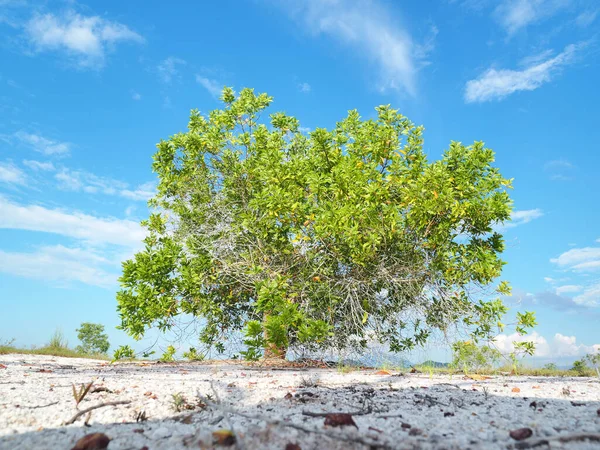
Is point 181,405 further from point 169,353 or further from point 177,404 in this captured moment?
point 169,353

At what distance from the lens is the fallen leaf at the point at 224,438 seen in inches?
101

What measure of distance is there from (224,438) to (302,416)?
89 centimetres

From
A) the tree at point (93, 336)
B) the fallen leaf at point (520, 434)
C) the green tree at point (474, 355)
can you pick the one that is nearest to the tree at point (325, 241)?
the green tree at point (474, 355)

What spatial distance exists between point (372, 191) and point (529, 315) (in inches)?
171

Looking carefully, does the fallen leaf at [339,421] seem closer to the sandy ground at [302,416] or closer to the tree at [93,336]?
the sandy ground at [302,416]

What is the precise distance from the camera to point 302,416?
3316 mm

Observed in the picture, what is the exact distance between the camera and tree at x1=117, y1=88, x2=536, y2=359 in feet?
28.3

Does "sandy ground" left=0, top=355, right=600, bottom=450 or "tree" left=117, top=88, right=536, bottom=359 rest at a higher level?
"tree" left=117, top=88, right=536, bottom=359

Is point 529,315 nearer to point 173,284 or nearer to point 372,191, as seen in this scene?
point 372,191

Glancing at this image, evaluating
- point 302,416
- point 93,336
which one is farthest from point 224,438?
point 93,336

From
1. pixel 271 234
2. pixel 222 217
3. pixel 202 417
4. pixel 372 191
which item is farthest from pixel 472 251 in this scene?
pixel 202 417

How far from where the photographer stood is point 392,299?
1016 centimetres

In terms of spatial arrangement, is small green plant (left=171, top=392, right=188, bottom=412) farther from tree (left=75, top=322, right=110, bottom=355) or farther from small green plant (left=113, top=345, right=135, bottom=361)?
tree (left=75, top=322, right=110, bottom=355)

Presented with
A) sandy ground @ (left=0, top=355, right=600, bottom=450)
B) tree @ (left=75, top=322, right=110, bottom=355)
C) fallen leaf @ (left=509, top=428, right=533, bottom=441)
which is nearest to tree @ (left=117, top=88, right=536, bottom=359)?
sandy ground @ (left=0, top=355, right=600, bottom=450)
